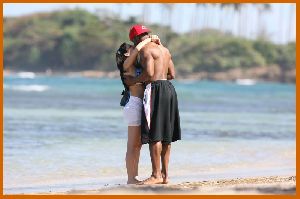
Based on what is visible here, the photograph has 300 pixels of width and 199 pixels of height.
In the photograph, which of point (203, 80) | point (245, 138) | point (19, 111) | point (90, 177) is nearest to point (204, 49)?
point (203, 80)

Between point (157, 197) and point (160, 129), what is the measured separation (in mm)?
1306

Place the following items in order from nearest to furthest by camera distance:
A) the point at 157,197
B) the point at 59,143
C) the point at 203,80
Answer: the point at 157,197 < the point at 59,143 < the point at 203,80

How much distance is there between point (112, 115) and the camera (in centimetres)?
2917

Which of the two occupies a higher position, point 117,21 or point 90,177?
point 117,21

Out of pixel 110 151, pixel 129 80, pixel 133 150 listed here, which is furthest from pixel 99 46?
pixel 129 80

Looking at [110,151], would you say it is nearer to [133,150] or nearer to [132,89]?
[133,150]

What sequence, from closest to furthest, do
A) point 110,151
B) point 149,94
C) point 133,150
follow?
1. point 149,94
2. point 133,150
3. point 110,151

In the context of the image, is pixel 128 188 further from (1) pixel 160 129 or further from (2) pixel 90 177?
(2) pixel 90 177

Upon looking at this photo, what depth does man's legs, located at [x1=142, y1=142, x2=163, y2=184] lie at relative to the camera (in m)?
9.82

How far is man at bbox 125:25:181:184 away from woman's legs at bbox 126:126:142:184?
15cm

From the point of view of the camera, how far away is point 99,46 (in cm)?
13488

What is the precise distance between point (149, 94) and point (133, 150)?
0.70 m

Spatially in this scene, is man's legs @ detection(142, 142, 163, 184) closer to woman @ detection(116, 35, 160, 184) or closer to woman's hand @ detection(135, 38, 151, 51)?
woman @ detection(116, 35, 160, 184)

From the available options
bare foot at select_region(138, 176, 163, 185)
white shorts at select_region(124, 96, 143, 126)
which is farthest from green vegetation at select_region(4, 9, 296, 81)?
white shorts at select_region(124, 96, 143, 126)
